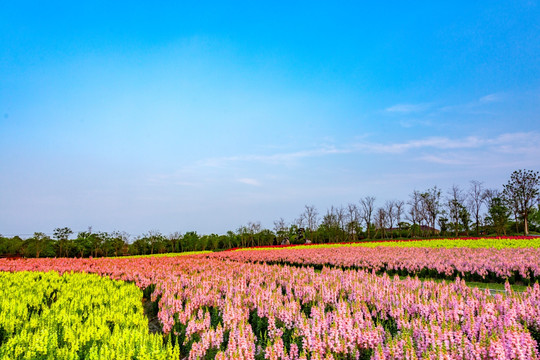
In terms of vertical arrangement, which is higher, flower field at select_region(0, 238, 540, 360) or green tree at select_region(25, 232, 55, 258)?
flower field at select_region(0, 238, 540, 360)

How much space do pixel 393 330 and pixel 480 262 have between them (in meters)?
11.5

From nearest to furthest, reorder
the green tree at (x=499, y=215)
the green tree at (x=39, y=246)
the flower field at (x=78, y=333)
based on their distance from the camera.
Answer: the flower field at (x=78, y=333) < the green tree at (x=39, y=246) < the green tree at (x=499, y=215)

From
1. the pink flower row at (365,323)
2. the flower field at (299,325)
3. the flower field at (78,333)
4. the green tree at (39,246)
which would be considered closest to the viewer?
the pink flower row at (365,323)

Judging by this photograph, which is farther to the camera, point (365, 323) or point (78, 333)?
point (78, 333)

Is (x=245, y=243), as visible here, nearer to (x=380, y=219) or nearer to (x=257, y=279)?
(x=380, y=219)

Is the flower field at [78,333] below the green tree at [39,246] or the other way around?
the other way around

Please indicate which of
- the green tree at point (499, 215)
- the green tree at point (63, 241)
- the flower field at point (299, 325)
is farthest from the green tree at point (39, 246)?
the green tree at point (499, 215)

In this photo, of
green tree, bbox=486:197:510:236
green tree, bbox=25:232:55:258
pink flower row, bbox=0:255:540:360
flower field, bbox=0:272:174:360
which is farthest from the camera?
green tree, bbox=486:197:510:236

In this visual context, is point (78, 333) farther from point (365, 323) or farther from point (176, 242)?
point (176, 242)

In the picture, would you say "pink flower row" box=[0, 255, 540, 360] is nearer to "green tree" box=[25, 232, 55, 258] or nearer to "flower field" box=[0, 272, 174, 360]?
"flower field" box=[0, 272, 174, 360]

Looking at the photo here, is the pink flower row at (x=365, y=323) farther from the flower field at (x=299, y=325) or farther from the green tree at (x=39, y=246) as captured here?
the green tree at (x=39, y=246)

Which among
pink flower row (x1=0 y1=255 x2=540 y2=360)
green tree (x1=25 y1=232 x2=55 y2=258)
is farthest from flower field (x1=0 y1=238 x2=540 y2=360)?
green tree (x1=25 y1=232 x2=55 y2=258)

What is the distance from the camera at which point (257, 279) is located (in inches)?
476

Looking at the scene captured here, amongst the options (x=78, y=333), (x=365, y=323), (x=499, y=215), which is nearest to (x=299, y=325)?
(x=365, y=323)
